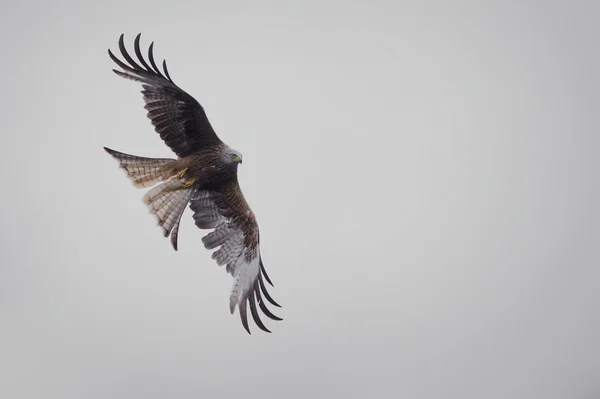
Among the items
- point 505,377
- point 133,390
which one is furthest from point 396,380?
point 133,390

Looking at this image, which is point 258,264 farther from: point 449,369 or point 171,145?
point 449,369

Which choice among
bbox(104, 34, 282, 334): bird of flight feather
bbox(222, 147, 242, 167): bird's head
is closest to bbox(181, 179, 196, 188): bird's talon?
bbox(104, 34, 282, 334): bird of flight feather

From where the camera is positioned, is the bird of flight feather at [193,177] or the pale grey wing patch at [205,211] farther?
the pale grey wing patch at [205,211]

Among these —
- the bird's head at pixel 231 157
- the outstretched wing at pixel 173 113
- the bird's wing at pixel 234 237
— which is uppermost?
the outstretched wing at pixel 173 113

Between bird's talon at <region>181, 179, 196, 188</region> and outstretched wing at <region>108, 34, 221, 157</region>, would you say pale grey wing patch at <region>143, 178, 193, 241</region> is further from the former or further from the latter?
outstretched wing at <region>108, 34, 221, 157</region>

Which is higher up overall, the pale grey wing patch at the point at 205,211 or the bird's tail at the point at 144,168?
the bird's tail at the point at 144,168

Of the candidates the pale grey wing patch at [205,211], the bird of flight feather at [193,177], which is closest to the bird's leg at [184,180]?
the bird of flight feather at [193,177]

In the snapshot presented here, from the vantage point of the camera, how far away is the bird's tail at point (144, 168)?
1090cm

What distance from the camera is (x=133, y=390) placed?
3862 cm

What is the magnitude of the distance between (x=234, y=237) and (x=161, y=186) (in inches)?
60.0

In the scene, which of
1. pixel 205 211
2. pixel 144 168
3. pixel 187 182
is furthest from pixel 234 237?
pixel 144 168

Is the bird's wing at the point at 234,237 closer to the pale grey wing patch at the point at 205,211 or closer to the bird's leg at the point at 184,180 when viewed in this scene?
the pale grey wing patch at the point at 205,211

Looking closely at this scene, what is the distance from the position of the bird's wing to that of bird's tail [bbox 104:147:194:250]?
492 mm

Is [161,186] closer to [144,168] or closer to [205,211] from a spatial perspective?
[144,168]
